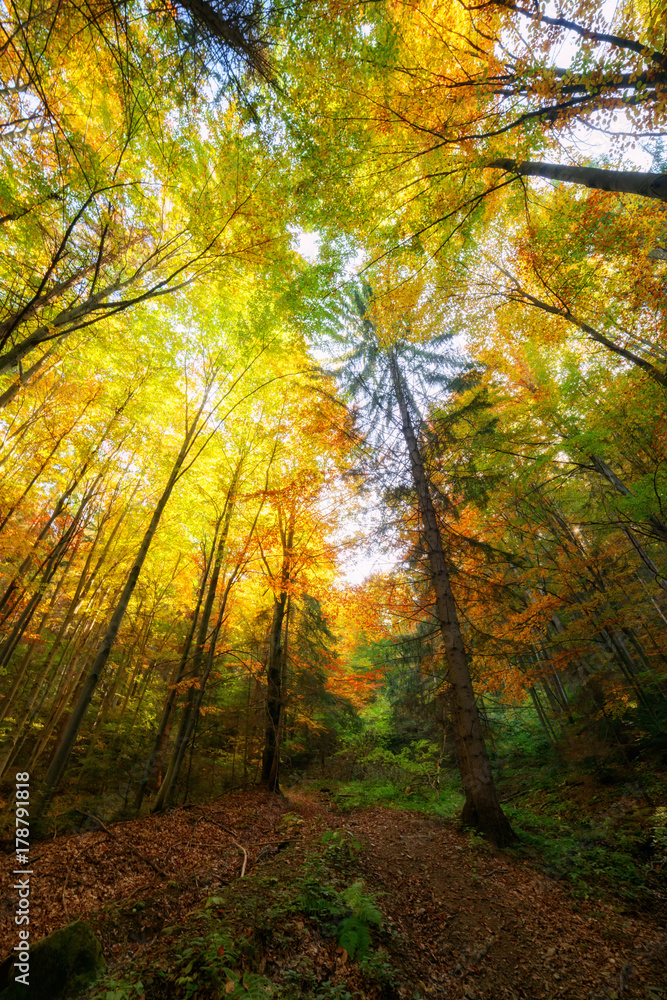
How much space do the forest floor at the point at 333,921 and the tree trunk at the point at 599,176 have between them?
297 inches

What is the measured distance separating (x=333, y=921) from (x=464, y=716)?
13.0ft

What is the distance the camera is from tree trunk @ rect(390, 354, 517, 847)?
597 centimetres

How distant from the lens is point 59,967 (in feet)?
9.14

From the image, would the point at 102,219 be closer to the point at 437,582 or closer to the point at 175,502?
the point at 175,502

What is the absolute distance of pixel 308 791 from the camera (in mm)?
11711

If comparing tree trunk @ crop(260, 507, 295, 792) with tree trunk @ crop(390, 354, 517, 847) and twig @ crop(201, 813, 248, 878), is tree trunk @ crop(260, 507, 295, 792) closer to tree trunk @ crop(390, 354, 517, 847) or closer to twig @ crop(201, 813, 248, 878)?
twig @ crop(201, 813, 248, 878)

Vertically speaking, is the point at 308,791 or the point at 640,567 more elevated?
the point at 640,567

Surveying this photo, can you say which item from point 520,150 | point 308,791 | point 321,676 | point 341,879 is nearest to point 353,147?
point 520,150

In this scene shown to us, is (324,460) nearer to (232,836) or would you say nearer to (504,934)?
(232,836)

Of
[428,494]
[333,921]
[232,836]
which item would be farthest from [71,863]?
[428,494]

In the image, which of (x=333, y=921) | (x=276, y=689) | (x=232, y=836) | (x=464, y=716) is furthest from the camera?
(x=276, y=689)

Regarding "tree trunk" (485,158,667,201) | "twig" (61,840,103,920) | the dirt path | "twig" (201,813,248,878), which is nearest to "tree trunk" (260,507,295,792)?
"twig" (201,813,248,878)

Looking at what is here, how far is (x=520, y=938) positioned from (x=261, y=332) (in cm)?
1056

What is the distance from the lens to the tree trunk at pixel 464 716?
5969 millimetres
